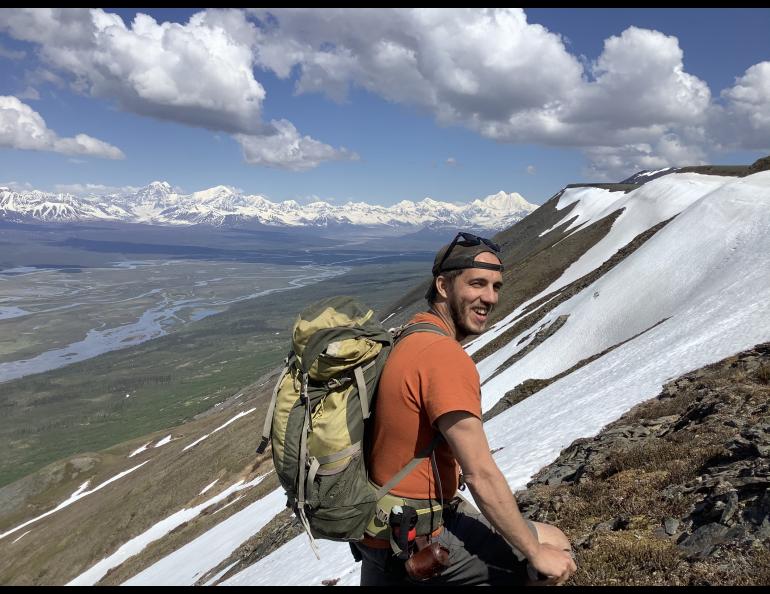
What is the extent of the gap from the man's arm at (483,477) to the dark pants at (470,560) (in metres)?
0.46

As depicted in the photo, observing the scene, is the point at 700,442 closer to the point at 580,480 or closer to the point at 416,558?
the point at 580,480

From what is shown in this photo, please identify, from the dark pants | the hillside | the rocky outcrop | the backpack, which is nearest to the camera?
the backpack

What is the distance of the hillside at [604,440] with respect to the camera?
7.03m

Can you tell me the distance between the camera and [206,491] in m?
49.2

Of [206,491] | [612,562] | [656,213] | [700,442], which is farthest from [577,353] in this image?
[206,491]

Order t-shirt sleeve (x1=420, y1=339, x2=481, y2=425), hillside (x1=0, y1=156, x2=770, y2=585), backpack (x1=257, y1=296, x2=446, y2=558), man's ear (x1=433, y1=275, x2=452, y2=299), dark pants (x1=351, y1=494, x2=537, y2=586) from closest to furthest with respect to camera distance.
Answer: t-shirt sleeve (x1=420, y1=339, x2=481, y2=425), backpack (x1=257, y1=296, x2=446, y2=558), dark pants (x1=351, y1=494, x2=537, y2=586), man's ear (x1=433, y1=275, x2=452, y2=299), hillside (x1=0, y1=156, x2=770, y2=585)

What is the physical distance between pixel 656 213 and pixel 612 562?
55.6 meters

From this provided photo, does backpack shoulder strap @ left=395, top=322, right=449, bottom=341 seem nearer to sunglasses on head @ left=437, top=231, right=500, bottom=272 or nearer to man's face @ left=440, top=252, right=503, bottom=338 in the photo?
man's face @ left=440, top=252, right=503, bottom=338

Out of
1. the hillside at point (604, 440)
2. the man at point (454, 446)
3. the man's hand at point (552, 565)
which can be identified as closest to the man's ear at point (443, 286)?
the man at point (454, 446)

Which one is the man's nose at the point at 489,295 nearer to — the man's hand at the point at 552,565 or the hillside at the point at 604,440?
the man's hand at the point at 552,565

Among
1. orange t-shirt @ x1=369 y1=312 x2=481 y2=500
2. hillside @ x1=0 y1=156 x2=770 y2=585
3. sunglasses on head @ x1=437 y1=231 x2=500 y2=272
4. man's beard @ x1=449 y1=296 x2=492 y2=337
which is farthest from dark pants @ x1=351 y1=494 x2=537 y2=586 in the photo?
hillside @ x1=0 y1=156 x2=770 y2=585

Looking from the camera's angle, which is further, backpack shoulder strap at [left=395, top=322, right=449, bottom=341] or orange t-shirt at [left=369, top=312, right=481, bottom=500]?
backpack shoulder strap at [left=395, top=322, right=449, bottom=341]

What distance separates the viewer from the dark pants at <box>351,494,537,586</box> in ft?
13.3

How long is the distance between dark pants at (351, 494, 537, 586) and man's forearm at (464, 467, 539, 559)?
0.38 meters
